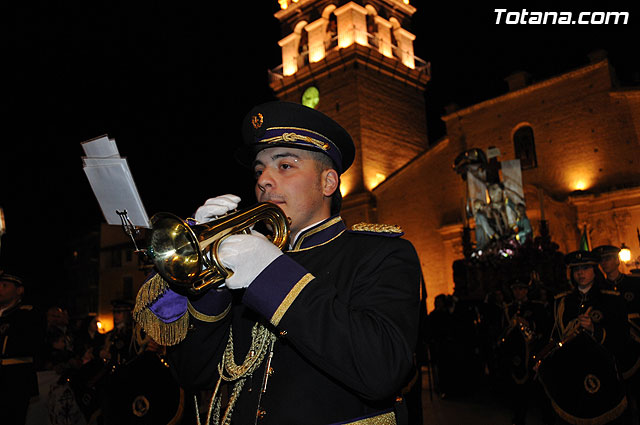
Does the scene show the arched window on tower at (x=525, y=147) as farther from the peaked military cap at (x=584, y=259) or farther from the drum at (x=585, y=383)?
the drum at (x=585, y=383)

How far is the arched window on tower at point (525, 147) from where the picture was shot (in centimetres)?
2200

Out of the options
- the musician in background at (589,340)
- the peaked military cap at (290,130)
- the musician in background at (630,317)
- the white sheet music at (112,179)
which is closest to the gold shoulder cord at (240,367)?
the white sheet music at (112,179)

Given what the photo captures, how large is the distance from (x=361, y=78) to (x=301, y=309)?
84.2 ft

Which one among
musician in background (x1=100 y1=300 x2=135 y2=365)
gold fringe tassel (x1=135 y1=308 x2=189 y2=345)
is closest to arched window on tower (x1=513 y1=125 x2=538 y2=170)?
musician in background (x1=100 y1=300 x2=135 y2=365)

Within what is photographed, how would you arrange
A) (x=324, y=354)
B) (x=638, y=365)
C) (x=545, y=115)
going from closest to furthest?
1. (x=324, y=354)
2. (x=638, y=365)
3. (x=545, y=115)

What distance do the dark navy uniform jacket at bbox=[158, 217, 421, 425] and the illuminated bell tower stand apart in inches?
875

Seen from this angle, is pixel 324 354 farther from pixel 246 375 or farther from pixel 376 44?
pixel 376 44

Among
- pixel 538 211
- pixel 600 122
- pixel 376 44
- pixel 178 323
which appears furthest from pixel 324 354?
pixel 376 44

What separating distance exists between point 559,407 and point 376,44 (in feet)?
81.9

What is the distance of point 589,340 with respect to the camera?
5.90 meters

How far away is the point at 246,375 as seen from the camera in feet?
6.63

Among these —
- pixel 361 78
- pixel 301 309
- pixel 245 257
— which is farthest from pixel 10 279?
pixel 361 78

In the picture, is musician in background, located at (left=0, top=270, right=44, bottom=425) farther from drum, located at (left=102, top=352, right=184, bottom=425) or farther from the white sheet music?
the white sheet music

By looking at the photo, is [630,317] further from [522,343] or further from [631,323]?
[522,343]
